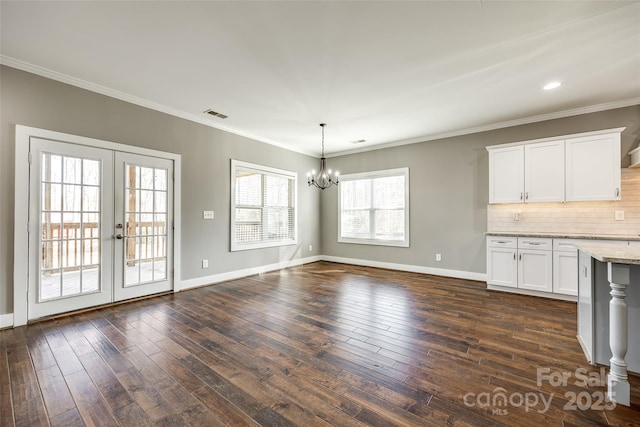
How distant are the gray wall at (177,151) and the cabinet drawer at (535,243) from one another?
4356mm

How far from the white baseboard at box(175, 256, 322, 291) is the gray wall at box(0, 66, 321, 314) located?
0.26 feet

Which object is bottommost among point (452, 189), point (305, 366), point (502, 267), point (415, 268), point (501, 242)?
point (305, 366)

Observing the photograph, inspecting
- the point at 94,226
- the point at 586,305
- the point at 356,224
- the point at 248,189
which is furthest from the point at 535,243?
the point at 94,226

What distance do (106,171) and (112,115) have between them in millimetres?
767

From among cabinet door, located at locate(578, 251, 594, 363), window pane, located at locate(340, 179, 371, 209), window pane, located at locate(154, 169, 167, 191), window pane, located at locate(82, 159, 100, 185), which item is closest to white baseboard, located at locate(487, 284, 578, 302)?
cabinet door, located at locate(578, 251, 594, 363)

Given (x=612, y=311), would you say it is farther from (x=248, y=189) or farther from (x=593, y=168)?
(x=248, y=189)

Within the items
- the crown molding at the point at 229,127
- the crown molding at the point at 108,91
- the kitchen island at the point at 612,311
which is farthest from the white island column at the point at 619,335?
the crown molding at the point at 108,91

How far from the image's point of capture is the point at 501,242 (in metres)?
4.26

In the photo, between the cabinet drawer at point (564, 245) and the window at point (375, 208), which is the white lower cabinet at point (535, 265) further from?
the window at point (375, 208)

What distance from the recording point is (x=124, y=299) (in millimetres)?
3670

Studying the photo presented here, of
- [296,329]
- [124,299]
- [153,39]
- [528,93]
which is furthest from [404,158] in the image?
[124,299]

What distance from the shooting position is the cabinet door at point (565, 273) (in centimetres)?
370

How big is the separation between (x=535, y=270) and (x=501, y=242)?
573mm

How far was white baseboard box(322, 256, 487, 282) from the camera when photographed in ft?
16.1
